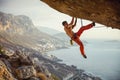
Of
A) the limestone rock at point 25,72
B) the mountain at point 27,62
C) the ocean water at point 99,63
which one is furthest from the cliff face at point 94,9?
the ocean water at point 99,63

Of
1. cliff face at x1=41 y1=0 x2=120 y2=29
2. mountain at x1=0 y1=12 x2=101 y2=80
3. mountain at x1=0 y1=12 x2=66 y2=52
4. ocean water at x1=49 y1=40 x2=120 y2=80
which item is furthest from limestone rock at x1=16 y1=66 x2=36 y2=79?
mountain at x1=0 y1=12 x2=66 y2=52

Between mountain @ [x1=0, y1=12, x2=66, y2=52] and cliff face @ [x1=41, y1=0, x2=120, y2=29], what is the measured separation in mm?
114644

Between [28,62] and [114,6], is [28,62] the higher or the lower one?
the lower one

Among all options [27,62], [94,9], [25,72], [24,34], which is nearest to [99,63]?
[27,62]

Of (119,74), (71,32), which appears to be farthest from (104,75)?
(71,32)

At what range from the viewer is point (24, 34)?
171875 millimetres

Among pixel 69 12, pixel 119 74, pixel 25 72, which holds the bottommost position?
pixel 119 74

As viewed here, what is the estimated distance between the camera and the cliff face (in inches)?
211

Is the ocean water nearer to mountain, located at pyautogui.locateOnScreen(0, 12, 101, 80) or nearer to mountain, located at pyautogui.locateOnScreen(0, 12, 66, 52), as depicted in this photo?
mountain, located at pyautogui.locateOnScreen(0, 12, 101, 80)

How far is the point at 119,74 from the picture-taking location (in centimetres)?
7688

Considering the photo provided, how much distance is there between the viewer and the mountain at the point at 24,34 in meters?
133

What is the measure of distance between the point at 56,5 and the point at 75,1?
642 mm

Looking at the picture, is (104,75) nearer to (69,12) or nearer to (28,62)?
(28,62)

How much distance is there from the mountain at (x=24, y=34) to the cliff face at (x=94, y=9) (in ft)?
376
